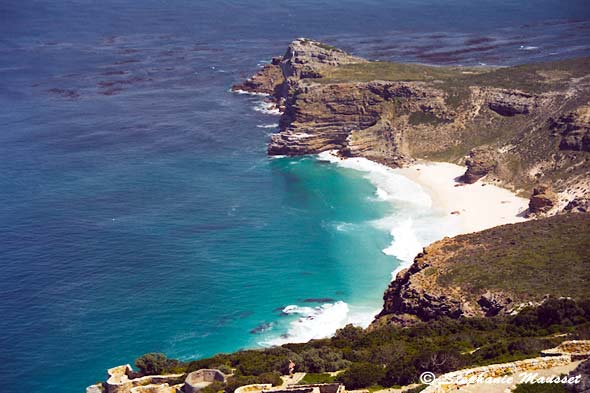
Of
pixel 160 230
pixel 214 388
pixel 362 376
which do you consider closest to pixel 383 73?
pixel 160 230

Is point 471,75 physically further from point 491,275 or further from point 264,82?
point 491,275

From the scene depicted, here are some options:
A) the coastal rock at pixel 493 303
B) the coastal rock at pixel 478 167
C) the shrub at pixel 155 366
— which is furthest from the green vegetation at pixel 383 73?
the shrub at pixel 155 366

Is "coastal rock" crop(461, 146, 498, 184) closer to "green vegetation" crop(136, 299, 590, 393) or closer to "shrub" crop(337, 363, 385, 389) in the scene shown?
"green vegetation" crop(136, 299, 590, 393)

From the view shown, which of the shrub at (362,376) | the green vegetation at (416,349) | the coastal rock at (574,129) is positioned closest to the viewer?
the green vegetation at (416,349)

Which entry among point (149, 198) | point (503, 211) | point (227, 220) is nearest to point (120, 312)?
point (227, 220)

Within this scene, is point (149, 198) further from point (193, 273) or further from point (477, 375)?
point (477, 375)

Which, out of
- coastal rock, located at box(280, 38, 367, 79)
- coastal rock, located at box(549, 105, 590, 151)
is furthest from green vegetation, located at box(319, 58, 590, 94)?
coastal rock, located at box(549, 105, 590, 151)

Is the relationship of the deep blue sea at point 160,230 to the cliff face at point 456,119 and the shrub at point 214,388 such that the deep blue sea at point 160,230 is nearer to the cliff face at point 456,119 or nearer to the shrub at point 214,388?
the cliff face at point 456,119
